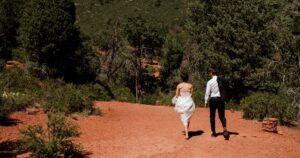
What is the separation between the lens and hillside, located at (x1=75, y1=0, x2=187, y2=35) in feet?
189

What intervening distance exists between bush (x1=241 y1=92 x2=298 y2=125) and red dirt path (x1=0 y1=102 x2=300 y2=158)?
0.53m

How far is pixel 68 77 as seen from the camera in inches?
1128

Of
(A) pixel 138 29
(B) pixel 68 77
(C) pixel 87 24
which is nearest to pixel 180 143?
(B) pixel 68 77

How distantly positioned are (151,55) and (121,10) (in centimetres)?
2020

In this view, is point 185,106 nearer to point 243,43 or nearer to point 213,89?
point 213,89

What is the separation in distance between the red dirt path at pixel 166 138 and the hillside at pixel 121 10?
41.1 metres

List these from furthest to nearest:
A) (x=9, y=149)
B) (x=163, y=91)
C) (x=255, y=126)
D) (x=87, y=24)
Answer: (x=87, y=24), (x=163, y=91), (x=255, y=126), (x=9, y=149)

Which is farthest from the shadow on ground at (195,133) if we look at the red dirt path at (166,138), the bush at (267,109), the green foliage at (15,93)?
the green foliage at (15,93)

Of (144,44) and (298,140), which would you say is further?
(144,44)

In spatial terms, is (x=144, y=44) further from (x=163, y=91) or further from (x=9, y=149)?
(x=9, y=149)

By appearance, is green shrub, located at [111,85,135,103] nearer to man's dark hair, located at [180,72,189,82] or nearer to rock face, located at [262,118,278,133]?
rock face, located at [262,118,278,133]

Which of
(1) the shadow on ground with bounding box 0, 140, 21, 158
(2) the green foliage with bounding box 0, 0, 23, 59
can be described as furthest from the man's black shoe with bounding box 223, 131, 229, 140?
(2) the green foliage with bounding box 0, 0, 23, 59

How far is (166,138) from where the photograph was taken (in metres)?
12.6

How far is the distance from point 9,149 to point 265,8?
69.0ft
